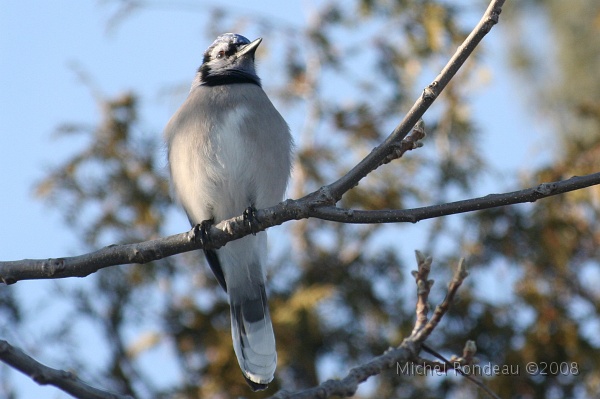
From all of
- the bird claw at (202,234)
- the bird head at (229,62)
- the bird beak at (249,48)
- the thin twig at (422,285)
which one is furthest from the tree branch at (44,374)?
the bird beak at (249,48)

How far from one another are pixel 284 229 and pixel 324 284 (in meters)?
0.76

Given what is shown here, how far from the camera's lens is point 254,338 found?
155 inches

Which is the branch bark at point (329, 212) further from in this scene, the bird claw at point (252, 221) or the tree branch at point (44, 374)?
the tree branch at point (44, 374)

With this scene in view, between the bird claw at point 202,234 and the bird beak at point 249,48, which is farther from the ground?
the bird beak at point 249,48

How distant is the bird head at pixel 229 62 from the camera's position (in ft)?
14.8

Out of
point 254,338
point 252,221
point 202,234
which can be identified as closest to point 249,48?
point 254,338

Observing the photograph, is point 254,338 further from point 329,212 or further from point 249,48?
point 249,48

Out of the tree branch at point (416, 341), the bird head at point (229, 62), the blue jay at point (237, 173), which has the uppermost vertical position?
the bird head at point (229, 62)

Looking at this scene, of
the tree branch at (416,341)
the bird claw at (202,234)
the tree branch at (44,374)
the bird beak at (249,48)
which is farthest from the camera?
the bird beak at (249,48)

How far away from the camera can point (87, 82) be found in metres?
5.97

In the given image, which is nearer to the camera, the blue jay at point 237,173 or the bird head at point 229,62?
the blue jay at point 237,173

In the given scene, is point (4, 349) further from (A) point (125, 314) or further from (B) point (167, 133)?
(A) point (125, 314)

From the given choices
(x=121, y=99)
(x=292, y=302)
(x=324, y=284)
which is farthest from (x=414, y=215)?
(x=121, y=99)

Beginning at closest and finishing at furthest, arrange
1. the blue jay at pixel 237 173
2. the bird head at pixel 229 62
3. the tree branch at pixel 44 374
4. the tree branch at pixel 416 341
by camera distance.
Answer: the tree branch at pixel 44 374, the tree branch at pixel 416 341, the blue jay at pixel 237 173, the bird head at pixel 229 62
